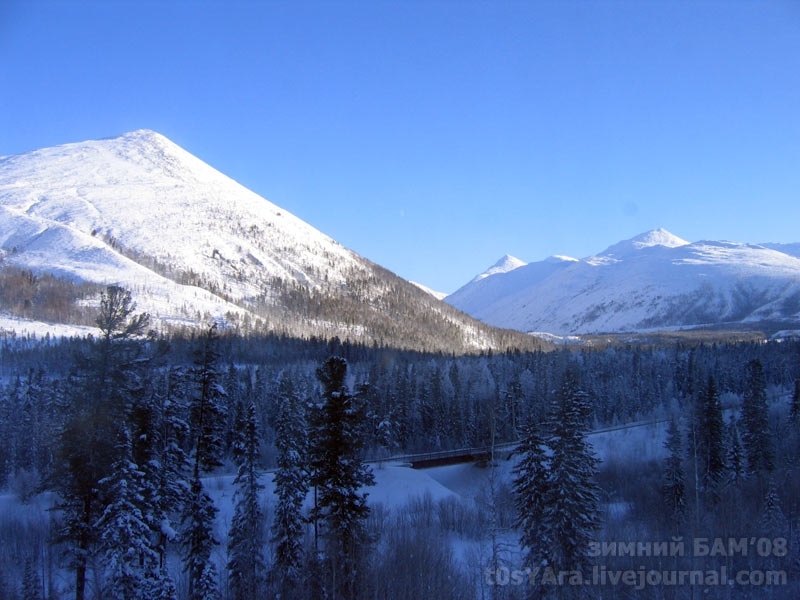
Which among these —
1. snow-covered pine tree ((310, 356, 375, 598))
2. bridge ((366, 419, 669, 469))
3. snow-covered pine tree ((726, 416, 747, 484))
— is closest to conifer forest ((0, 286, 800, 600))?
snow-covered pine tree ((310, 356, 375, 598))

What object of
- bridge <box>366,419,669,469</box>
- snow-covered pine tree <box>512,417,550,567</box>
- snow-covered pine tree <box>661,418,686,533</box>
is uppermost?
snow-covered pine tree <box>512,417,550,567</box>

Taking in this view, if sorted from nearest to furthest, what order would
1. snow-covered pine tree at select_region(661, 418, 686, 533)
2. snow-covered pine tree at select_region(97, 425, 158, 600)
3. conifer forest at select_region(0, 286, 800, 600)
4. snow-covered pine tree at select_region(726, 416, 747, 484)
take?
snow-covered pine tree at select_region(97, 425, 158, 600), conifer forest at select_region(0, 286, 800, 600), snow-covered pine tree at select_region(661, 418, 686, 533), snow-covered pine tree at select_region(726, 416, 747, 484)

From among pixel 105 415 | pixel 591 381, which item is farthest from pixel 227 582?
pixel 591 381

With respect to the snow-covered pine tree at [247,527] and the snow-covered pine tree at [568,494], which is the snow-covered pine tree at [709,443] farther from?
the snow-covered pine tree at [247,527]

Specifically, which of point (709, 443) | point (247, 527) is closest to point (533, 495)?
point (247, 527)

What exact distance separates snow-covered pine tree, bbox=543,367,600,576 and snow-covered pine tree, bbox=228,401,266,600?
14672 millimetres

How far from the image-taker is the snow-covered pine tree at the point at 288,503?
30.4 metres

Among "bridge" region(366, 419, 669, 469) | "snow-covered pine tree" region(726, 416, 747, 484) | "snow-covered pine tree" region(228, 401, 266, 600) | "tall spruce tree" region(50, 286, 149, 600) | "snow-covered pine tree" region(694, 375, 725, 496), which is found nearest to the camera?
"tall spruce tree" region(50, 286, 149, 600)

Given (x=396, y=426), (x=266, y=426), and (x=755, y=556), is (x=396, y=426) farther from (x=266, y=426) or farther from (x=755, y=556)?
(x=755, y=556)

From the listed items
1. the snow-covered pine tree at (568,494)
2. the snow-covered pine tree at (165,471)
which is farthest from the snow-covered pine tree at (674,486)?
the snow-covered pine tree at (165,471)

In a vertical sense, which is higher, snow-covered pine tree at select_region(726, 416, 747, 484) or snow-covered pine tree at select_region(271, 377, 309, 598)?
snow-covered pine tree at select_region(271, 377, 309, 598)

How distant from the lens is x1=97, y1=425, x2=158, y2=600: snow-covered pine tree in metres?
23.6

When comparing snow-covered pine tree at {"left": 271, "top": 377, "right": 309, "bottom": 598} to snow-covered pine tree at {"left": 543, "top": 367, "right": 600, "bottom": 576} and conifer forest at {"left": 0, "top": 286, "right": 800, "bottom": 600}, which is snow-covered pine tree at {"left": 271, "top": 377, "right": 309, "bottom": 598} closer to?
conifer forest at {"left": 0, "top": 286, "right": 800, "bottom": 600}

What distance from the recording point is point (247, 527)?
32.0 meters
